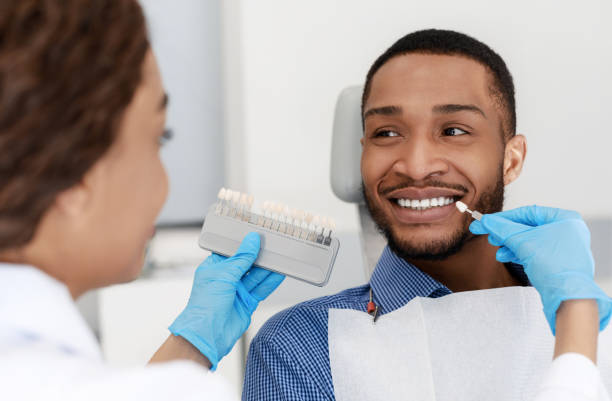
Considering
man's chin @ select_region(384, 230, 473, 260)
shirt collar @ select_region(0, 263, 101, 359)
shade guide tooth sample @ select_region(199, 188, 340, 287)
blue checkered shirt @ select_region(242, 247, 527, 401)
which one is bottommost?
blue checkered shirt @ select_region(242, 247, 527, 401)

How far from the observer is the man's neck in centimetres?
126

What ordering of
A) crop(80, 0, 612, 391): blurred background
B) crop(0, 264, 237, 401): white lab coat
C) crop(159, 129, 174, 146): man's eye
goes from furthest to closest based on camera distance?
crop(80, 0, 612, 391): blurred background → crop(159, 129, 174, 146): man's eye → crop(0, 264, 237, 401): white lab coat

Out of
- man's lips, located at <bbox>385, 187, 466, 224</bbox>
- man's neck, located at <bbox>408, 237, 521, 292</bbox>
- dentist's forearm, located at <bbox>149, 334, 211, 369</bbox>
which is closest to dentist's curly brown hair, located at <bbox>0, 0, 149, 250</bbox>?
dentist's forearm, located at <bbox>149, 334, 211, 369</bbox>

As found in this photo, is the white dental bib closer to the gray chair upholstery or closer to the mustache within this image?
the mustache

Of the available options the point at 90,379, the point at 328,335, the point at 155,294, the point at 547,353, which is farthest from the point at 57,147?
the point at 155,294

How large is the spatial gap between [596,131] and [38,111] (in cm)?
186

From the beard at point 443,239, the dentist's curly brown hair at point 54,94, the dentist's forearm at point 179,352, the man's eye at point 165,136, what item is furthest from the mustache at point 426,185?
the dentist's curly brown hair at point 54,94

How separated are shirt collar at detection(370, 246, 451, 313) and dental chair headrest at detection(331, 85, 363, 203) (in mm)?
248

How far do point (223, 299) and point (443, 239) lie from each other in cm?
46

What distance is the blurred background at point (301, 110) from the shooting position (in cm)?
172

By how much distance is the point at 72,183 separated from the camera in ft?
1.76

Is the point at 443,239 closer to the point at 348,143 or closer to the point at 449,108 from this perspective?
the point at 449,108

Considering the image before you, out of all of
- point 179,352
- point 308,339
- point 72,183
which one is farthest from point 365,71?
point 72,183

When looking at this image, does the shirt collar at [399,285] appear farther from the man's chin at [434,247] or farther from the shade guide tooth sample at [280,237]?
the shade guide tooth sample at [280,237]
